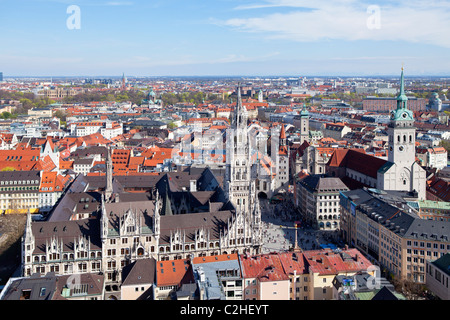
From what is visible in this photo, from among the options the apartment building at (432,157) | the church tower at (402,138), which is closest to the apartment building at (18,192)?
the church tower at (402,138)

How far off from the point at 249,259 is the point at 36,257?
13593 millimetres

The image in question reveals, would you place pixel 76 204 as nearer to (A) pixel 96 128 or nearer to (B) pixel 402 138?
(B) pixel 402 138

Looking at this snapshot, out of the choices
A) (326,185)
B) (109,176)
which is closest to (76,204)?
(109,176)

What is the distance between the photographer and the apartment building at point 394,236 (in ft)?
108

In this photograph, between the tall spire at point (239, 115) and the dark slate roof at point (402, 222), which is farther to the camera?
the tall spire at point (239, 115)

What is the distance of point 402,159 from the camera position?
159 feet

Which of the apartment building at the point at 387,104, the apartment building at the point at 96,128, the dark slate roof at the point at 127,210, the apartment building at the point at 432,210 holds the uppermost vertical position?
the apartment building at the point at 387,104

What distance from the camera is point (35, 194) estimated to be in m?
53.6

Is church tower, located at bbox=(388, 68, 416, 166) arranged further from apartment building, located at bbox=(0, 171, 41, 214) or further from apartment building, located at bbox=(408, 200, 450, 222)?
apartment building, located at bbox=(0, 171, 41, 214)

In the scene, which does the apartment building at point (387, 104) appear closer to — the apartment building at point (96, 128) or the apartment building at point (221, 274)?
the apartment building at point (96, 128)

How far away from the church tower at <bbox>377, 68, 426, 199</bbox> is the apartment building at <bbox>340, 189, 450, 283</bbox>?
6.22 metres

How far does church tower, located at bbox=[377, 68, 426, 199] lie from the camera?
48.2 m

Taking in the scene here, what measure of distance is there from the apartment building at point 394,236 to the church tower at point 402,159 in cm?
622

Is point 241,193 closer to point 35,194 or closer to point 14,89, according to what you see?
point 35,194
